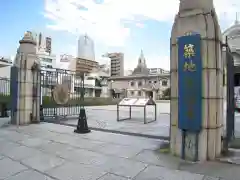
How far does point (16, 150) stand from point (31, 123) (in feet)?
13.4

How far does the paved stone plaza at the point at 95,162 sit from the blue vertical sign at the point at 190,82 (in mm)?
793

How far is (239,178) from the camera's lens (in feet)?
10.3

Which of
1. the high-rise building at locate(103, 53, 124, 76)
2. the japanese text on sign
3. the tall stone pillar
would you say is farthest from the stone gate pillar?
the high-rise building at locate(103, 53, 124, 76)

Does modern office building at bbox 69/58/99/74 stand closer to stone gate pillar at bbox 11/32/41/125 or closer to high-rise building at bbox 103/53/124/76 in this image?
high-rise building at bbox 103/53/124/76

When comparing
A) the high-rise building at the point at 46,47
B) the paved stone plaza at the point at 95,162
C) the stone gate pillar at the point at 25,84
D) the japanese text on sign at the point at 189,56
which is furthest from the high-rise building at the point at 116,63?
the japanese text on sign at the point at 189,56

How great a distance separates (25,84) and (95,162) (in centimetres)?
589

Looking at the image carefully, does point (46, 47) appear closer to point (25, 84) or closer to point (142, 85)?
point (142, 85)

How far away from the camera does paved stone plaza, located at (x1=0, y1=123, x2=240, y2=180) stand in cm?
334

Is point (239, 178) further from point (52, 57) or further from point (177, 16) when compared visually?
point (52, 57)

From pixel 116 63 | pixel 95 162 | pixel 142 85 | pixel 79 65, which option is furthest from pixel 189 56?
pixel 116 63

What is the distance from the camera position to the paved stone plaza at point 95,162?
11.0ft

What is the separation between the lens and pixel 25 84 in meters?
8.55

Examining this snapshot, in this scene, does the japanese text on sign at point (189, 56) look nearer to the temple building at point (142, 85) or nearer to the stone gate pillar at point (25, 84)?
the stone gate pillar at point (25, 84)

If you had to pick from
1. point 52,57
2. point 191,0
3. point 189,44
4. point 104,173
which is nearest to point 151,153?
point 104,173
